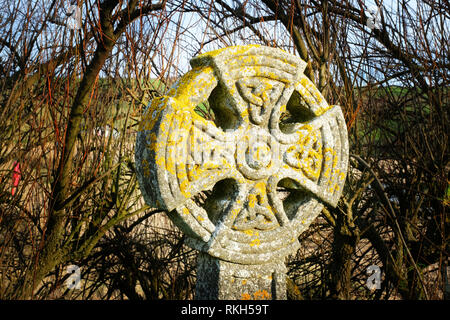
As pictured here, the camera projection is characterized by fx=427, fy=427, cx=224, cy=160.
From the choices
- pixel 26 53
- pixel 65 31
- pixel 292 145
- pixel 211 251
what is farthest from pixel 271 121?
pixel 26 53

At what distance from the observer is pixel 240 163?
7.62 ft

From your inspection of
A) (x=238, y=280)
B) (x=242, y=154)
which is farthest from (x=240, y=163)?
(x=238, y=280)

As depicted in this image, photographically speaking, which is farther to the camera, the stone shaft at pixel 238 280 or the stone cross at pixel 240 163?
the stone shaft at pixel 238 280

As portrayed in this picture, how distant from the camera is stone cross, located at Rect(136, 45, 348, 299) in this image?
7.00 feet

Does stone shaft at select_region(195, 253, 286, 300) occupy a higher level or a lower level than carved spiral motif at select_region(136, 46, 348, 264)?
lower

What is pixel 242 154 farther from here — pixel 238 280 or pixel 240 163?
pixel 238 280

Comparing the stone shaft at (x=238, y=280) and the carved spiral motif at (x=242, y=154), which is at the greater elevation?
the carved spiral motif at (x=242, y=154)

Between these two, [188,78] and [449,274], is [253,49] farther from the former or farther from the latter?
[449,274]

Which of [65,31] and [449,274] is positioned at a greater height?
[65,31]

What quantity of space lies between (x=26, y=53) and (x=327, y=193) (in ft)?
8.17

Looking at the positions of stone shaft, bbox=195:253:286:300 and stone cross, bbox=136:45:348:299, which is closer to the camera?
stone cross, bbox=136:45:348:299

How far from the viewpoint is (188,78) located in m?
2.23

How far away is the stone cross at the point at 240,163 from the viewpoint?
2.13 meters

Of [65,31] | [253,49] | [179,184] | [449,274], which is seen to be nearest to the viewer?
[179,184]
